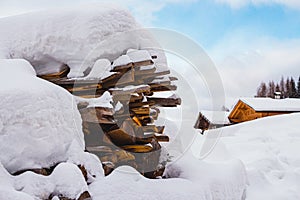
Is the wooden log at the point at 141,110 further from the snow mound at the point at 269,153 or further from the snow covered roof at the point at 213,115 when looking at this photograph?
the snow mound at the point at 269,153

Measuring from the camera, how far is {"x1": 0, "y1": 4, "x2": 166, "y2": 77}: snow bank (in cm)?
325

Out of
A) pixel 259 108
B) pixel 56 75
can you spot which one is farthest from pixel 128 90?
pixel 259 108

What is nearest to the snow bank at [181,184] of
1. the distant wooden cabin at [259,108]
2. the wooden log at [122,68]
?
the wooden log at [122,68]

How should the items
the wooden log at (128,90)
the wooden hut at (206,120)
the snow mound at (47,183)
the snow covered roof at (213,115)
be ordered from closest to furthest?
the snow mound at (47,183) → the wooden log at (128,90) → the wooden hut at (206,120) → the snow covered roof at (213,115)

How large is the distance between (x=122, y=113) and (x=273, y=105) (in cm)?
1458

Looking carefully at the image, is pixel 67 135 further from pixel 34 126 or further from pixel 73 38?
pixel 73 38

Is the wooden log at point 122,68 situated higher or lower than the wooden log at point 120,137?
higher

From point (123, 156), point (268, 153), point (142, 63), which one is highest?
point (142, 63)

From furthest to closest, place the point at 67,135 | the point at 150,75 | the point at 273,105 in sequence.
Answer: the point at 273,105 < the point at 150,75 < the point at 67,135

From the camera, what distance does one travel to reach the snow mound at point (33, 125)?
7.03ft

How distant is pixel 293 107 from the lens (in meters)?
16.1

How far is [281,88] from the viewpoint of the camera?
40125 mm

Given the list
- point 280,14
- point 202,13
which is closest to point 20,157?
point 202,13

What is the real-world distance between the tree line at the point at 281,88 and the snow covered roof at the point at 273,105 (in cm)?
1769
